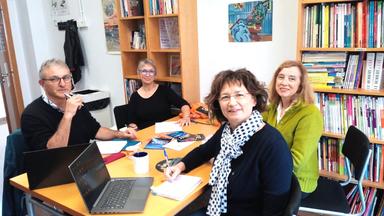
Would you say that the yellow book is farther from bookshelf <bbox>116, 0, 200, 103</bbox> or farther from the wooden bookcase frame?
bookshelf <bbox>116, 0, 200, 103</bbox>

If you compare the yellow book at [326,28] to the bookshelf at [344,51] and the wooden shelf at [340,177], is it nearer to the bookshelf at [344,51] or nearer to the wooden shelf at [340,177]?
the bookshelf at [344,51]

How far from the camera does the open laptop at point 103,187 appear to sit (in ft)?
4.04

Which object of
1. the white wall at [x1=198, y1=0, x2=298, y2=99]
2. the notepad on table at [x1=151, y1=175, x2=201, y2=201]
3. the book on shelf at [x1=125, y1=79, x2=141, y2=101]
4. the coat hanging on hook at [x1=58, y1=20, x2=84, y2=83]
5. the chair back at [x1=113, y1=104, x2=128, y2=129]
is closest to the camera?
the notepad on table at [x1=151, y1=175, x2=201, y2=201]

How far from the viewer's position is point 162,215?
1.22 meters

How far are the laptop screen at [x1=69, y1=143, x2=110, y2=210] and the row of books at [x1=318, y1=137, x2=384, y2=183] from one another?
1666mm

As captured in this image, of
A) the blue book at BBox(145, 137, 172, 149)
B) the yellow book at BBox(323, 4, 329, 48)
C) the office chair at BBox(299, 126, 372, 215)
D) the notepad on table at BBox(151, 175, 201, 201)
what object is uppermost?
the yellow book at BBox(323, 4, 329, 48)

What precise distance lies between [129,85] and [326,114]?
213 cm

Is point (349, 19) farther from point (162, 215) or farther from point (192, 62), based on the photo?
point (162, 215)

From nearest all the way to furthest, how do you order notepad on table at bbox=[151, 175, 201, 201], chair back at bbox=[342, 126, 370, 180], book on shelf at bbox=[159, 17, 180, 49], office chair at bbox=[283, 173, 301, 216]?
office chair at bbox=[283, 173, 301, 216]
notepad on table at bbox=[151, 175, 201, 201]
chair back at bbox=[342, 126, 370, 180]
book on shelf at bbox=[159, 17, 180, 49]

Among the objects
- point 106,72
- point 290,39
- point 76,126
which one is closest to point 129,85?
point 106,72

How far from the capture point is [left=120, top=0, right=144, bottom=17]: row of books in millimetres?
3143

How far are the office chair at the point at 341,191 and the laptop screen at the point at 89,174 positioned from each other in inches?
43.3

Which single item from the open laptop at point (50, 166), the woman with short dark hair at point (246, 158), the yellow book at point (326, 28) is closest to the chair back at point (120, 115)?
the open laptop at point (50, 166)

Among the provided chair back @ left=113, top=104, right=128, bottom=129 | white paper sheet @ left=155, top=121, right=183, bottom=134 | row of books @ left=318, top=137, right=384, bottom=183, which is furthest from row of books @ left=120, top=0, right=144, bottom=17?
row of books @ left=318, top=137, right=384, bottom=183
